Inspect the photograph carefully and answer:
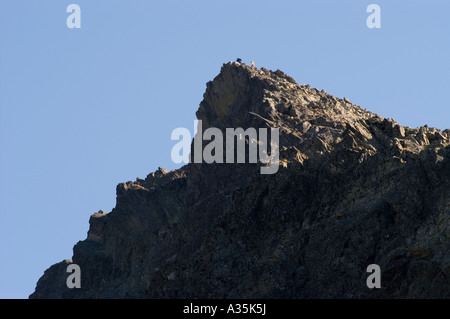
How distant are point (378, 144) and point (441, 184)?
14026 mm

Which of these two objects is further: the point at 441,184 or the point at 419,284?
the point at 441,184

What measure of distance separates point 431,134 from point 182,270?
3427cm

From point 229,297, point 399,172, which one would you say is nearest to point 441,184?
point 399,172

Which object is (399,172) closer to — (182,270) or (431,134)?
(431,134)

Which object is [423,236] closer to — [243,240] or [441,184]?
[441,184]

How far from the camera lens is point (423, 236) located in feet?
518

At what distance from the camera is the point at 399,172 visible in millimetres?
167625

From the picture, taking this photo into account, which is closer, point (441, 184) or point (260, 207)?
point (441, 184)
